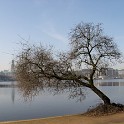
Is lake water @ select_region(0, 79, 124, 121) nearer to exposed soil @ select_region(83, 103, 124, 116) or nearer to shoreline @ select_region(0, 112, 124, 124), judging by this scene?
exposed soil @ select_region(83, 103, 124, 116)

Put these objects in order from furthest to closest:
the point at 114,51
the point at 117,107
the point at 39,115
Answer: the point at 39,115
the point at 114,51
the point at 117,107

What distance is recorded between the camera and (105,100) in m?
22.1

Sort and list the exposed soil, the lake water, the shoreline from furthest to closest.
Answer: the lake water → the exposed soil → the shoreline

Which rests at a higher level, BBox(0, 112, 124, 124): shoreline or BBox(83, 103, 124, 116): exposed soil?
BBox(83, 103, 124, 116): exposed soil

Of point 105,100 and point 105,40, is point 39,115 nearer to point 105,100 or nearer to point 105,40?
point 105,100

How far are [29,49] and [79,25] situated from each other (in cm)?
433

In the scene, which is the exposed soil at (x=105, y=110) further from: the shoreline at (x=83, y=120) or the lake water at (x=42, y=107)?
→ the lake water at (x=42, y=107)

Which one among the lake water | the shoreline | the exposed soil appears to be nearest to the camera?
the shoreline

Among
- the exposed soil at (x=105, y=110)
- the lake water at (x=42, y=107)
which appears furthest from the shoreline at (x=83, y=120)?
the lake water at (x=42, y=107)

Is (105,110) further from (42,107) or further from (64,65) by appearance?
(42,107)

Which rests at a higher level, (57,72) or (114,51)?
(114,51)

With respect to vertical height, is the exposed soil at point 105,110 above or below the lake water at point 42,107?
above

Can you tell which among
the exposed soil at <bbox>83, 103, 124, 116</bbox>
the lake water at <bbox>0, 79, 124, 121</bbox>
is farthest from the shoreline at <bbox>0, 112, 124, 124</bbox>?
the lake water at <bbox>0, 79, 124, 121</bbox>

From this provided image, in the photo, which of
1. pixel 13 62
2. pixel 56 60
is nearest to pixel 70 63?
pixel 56 60
